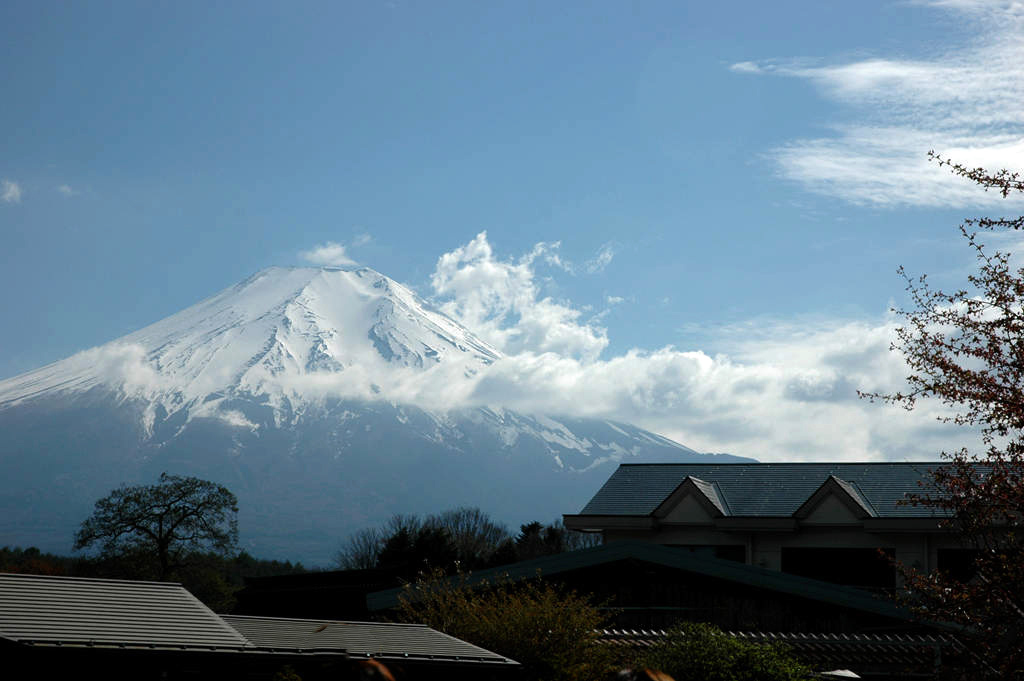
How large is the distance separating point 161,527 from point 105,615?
46058 millimetres

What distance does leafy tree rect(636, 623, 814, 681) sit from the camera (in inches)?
677

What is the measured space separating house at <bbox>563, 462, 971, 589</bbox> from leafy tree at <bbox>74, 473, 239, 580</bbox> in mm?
30840

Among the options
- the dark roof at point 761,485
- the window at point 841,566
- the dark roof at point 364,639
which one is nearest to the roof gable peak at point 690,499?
the dark roof at point 761,485

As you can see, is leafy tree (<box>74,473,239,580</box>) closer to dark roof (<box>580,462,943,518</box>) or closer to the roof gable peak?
dark roof (<box>580,462,943,518</box>)

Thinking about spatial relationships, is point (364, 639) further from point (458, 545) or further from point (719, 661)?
point (458, 545)

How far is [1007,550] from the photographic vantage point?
990cm

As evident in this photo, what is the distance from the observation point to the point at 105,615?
1673 cm

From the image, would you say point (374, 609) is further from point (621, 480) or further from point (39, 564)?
point (39, 564)

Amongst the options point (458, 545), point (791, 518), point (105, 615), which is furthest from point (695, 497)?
point (458, 545)

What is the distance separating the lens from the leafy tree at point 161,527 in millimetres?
60000

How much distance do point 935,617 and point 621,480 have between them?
2762 cm

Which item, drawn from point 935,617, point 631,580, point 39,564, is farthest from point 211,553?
point 935,617

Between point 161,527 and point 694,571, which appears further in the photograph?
point 161,527

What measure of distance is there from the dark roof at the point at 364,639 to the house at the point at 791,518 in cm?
1292
